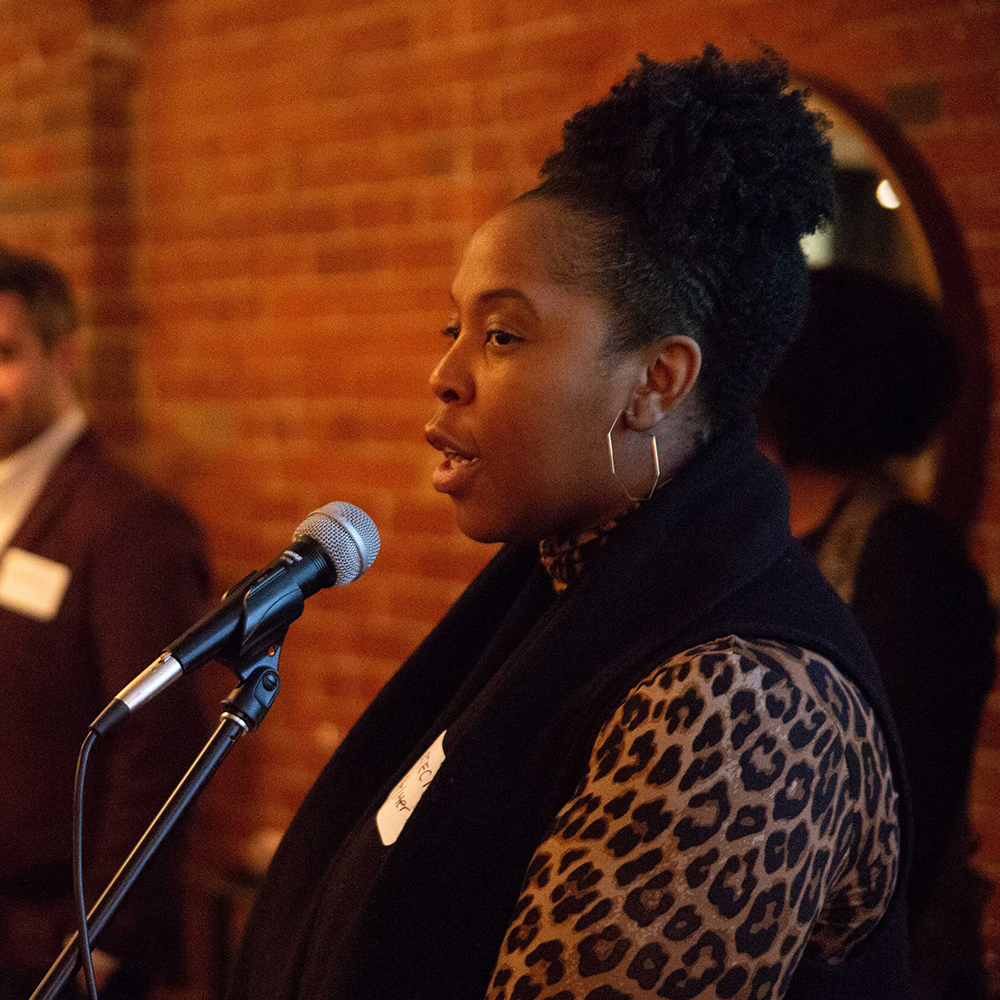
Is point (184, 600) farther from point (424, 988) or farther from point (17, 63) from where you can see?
point (17, 63)

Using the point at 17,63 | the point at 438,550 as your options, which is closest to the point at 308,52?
the point at 17,63

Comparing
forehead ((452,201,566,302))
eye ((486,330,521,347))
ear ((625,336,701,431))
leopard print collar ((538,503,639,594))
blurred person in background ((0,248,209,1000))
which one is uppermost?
forehead ((452,201,566,302))

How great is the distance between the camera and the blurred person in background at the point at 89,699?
190cm

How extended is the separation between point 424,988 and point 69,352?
1852 millimetres

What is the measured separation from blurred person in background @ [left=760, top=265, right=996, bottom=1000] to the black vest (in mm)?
610

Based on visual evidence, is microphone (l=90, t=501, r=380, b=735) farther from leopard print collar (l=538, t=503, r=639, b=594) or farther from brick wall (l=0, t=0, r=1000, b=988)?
brick wall (l=0, t=0, r=1000, b=988)

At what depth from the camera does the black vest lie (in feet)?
3.12

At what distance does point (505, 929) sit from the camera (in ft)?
3.11

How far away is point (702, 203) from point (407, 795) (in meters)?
0.70

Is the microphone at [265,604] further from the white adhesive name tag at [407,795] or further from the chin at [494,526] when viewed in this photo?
the white adhesive name tag at [407,795]

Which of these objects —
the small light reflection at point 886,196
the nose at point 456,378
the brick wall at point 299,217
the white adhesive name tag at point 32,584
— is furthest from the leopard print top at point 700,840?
the brick wall at point 299,217

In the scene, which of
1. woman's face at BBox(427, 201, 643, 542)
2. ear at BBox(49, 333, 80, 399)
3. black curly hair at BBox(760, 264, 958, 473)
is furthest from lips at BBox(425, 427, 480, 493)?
ear at BBox(49, 333, 80, 399)

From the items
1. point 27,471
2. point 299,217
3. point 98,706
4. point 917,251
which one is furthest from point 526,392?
point 299,217

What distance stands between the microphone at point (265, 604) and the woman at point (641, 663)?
15cm
